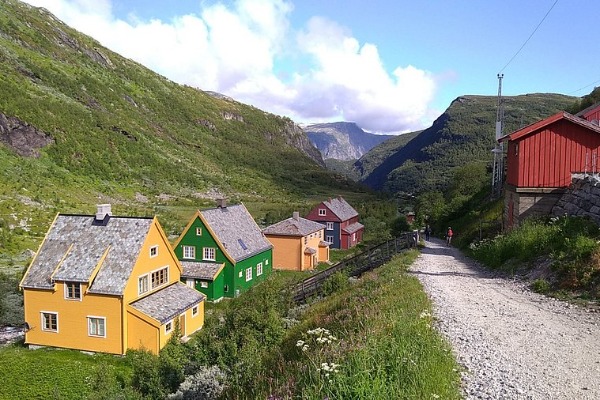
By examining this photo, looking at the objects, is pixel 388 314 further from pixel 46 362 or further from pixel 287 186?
pixel 287 186

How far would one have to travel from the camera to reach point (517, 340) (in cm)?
936

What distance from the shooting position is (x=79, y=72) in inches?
4973

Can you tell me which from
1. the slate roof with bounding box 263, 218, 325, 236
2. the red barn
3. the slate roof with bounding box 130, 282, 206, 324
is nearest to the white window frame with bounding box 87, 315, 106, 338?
the slate roof with bounding box 130, 282, 206, 324

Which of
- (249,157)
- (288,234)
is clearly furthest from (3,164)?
(249,157)

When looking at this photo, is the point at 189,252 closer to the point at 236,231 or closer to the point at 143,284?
the point at 236,231

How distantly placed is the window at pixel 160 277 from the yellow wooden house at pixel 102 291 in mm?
70

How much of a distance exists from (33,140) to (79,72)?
51494mm

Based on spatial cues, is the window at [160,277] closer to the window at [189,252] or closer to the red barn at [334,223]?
the window at [189,252]

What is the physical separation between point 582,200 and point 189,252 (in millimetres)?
28534

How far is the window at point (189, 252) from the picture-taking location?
37.9 metres

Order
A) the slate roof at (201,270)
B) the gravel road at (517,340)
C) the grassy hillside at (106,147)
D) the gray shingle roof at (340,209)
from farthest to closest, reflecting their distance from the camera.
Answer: the grassy hillside at (106,147), the gray shingle roof at (340,209), the slate roof at (201,270), the gravel road at (517,340)

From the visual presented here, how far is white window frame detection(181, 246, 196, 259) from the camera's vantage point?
124ft

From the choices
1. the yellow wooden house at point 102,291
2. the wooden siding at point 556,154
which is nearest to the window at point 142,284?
the yellow wooden house at point 102,291

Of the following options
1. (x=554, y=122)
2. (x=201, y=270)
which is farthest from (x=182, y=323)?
Result: (x=554, y=122)
